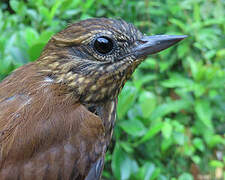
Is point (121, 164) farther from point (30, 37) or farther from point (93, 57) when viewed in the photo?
point (30, 37)

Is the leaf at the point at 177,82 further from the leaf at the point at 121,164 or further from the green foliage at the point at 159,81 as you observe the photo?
the leaf at the point at 121,164

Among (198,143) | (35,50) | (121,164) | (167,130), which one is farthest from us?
(198,143)

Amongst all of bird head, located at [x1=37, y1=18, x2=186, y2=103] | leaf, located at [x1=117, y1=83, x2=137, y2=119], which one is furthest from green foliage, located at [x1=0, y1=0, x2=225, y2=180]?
bird head, located at [x1=37, y1=18, x2=186, y2=103]

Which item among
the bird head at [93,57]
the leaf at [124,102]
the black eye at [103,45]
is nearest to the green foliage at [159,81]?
the leaf at [124,102]

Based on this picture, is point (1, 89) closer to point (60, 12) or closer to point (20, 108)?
point (20, 108)

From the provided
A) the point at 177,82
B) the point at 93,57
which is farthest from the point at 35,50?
the point at 177,82

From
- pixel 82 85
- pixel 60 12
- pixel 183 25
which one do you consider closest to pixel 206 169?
pixel 183 25

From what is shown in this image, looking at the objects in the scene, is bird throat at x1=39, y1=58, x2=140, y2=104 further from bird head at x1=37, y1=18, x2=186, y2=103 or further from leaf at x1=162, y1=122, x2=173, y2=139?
leaf at x1=162, y1=122, x2=173, y2=139
